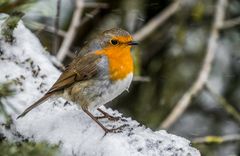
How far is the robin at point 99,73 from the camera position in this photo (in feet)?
12.1

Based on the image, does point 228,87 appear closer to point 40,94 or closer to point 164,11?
point 164,11

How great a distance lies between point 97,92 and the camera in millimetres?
3730

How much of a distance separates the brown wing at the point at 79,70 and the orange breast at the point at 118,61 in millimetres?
84

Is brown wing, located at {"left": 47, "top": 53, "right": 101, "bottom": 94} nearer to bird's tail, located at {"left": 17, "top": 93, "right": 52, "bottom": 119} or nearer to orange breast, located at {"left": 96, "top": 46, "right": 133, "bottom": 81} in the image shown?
orange breast, located at {"left": 96, "top": 46, "right": 133, "bottom": 81}

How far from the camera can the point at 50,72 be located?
358 cm

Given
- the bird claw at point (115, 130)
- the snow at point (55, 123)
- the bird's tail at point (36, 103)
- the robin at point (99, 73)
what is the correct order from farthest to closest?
the robin at point (99, 73) → the bird's tail at point (36, 103) → the bird claw at point (115, 130) → the snow at point (55, 123)

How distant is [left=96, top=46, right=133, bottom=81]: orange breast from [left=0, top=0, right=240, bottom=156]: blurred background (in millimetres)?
1385

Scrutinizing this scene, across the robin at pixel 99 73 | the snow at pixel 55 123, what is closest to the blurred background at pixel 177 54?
the robin at pixel 99 73

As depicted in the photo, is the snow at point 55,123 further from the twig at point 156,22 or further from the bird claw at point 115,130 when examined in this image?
the twig at point 156,22

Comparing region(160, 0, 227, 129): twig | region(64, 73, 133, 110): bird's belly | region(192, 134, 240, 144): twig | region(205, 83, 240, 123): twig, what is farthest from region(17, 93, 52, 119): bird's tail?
region(205, 83, 240, 123): twig

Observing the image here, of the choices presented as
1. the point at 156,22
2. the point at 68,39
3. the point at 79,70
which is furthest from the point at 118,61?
the point at 156,22

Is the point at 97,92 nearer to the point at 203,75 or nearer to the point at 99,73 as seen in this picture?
the point at 99,73

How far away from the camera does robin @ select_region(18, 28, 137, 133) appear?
12.1ft

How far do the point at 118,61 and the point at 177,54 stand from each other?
2193mm
